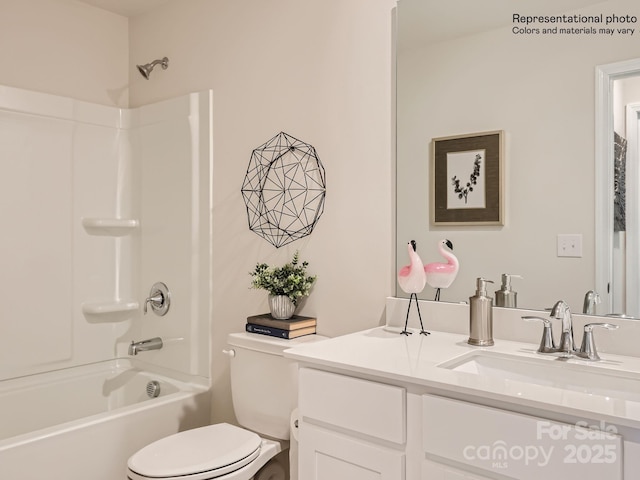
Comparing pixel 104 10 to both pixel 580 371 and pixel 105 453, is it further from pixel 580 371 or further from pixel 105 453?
pixel 580 371

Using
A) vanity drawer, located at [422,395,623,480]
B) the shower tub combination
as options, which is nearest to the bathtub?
the shower tub combination

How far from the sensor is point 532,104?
1585mm

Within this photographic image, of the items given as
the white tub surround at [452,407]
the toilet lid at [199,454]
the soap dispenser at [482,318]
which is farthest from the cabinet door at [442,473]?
the toilet lid at [199,454]

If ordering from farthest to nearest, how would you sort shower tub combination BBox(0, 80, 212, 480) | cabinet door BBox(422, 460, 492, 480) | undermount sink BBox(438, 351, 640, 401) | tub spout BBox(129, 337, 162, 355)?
1. tub spout BBox(129, 337, 162, 355)
2. shower tub combination BBox(0, 80, 212, 480)
3. undermount sink BBox(438, 351, 640, 401)
4. cabinet door BBox(422, 460, 492, 480)

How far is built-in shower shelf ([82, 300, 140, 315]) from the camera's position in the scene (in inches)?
108

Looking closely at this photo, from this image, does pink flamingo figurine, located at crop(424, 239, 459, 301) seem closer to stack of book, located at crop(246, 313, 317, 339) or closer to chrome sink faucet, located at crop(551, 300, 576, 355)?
chrome sink faucet, located at crop(551, 300, 576, 355)

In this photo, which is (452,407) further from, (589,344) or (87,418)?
(87,418)

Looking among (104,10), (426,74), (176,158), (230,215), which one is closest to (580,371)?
(426,74)

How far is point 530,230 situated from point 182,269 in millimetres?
1675

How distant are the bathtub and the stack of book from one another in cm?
59

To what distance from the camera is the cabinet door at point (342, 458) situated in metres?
1.26

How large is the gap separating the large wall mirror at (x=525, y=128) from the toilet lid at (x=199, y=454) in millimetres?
848

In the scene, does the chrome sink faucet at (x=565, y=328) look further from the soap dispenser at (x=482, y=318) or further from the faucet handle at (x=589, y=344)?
the soap dispenser at (x=482, y=318)

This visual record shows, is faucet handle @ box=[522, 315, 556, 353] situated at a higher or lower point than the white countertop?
higher
